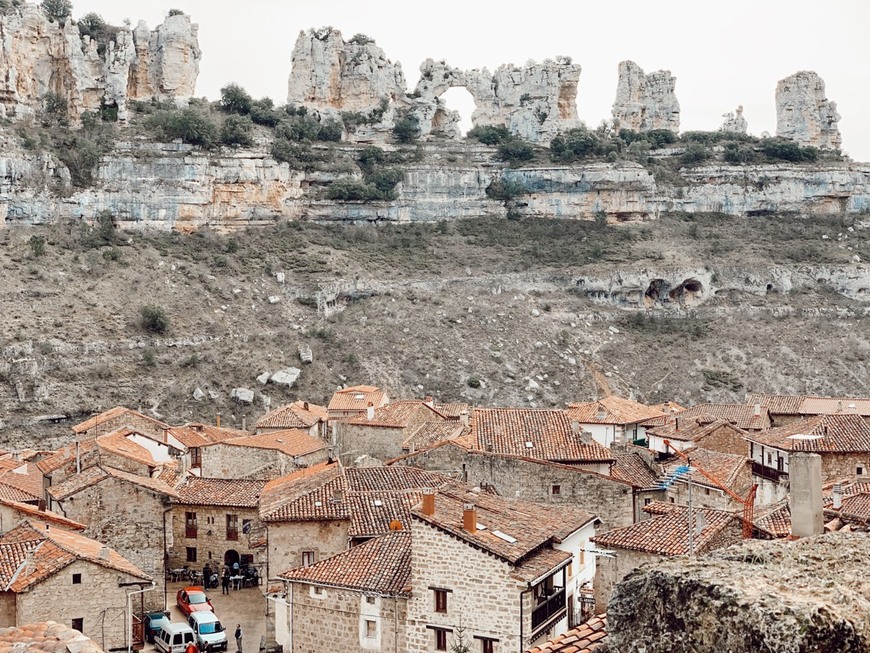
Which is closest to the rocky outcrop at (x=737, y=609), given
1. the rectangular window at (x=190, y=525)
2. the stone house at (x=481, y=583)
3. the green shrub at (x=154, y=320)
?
the stone house at (x=481, y=583)

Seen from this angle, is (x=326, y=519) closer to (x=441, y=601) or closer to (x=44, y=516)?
(x=441, y=601)

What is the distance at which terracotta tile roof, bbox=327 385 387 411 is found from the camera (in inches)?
2068

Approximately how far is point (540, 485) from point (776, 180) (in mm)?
83818

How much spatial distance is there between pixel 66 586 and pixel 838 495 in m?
17.4

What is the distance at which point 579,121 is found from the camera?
11356 centimetres

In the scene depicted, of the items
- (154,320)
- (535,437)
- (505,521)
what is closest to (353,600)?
(505,521)

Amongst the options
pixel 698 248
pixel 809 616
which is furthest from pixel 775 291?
pixel 809 616

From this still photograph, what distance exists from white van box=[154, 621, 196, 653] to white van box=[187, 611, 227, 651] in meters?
0.16

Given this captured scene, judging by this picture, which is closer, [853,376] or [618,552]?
[618,552]

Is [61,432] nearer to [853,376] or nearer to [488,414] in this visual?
[488,414]

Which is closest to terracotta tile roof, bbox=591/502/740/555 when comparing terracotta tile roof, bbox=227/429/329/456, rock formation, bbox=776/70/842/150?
terracotta tile roof, bbox=227/429/329/456

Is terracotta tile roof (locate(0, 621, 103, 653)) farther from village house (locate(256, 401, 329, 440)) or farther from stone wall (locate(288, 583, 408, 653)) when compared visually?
village house (locate(256, 401, 329, 440))

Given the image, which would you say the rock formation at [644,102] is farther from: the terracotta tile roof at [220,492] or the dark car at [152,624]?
the dark car at [152,624]

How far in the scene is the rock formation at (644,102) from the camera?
121500mm
